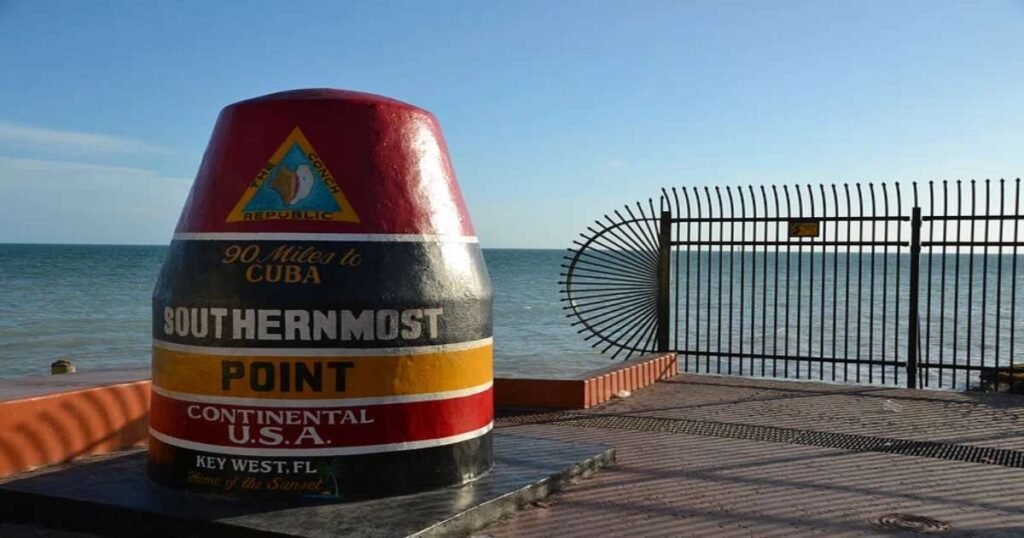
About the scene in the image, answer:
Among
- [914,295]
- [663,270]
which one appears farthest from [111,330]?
[914,295]

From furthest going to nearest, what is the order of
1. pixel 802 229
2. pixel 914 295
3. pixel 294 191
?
pixel 802 229 → pixel 914 295 → pixel 294 191

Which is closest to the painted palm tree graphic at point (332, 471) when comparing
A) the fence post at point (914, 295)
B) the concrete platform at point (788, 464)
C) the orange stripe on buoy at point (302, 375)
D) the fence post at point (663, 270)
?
the orange stripe on buoy at point (302, 375)

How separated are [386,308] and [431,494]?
46.2 inches

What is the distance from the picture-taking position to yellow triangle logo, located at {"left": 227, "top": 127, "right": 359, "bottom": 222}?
5.51 metres

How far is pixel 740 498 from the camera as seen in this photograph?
6027mm

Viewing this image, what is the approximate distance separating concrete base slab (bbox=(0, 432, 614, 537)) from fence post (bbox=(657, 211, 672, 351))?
6289 millimetres

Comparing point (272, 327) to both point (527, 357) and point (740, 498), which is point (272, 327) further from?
point (527, 357)

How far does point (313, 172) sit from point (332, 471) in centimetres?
179

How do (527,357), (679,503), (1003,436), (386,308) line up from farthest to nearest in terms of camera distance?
1. (527,357)
2. (1003,436)
3. (679,503)
4. (386,308)

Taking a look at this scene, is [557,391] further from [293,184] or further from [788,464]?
[293,184]

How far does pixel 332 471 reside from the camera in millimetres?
5422

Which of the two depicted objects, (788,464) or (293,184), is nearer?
(293,184)

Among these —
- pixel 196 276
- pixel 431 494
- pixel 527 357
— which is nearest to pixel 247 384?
pixel 196 276

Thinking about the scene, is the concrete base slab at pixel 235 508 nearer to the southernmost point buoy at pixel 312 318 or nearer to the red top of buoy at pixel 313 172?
the southernmost point buoy at pixel 312 318
